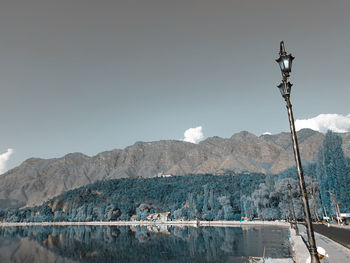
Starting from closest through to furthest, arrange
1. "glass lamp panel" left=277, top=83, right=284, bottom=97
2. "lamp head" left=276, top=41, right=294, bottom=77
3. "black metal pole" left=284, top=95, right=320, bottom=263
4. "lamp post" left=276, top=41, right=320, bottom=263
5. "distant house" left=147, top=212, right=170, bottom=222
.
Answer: "black metal pole" left=284, top=95, right=320, bottom=263
"lamp post" left=276, top=41, right=320, bottom=263
"lamp head" left=276, top=41, right=294, bottom=77
"glass lamp panel" left=277, top=83, right=284, bottom=97
"distant house" left=147, top=212, right=170, bottom=222

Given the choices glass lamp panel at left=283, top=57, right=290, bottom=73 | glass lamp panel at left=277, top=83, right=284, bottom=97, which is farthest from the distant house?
glass lamp panel at left=283, top=57, right=290, bottom=73

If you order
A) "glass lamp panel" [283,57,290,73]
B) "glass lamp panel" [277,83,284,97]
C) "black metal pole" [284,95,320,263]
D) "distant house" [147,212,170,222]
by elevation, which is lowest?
"distant house" [147,212,170,222]

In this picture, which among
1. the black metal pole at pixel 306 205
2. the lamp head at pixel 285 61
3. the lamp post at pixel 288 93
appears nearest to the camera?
the black metal pole at pixel 306 205

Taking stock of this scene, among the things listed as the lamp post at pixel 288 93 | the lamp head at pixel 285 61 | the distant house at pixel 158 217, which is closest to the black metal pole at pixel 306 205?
the lamp post at pixel 288 93

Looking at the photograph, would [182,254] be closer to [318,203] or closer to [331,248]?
[331,248]

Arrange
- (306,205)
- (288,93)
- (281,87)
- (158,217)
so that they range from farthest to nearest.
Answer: (158,217)
(281,87)
(288,93)
(306,205)

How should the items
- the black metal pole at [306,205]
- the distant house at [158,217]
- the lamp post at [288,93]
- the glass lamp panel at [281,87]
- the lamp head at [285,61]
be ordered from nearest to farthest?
the black metal pole at [306,205] → the lamp post at [288,93] → the lamp head at [285,61] → the glass lamp panel at [281,87] → the distant house at [158,217]

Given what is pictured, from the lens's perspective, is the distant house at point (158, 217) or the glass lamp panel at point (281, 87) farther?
the distant house at point (158, 217)

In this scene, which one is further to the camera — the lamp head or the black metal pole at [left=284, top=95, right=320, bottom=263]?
the lamp head

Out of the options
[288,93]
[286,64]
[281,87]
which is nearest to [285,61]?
[286,64]

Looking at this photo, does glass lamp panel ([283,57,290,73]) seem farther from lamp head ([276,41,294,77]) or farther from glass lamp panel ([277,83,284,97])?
glass lamp panel ([277,83,284,97])

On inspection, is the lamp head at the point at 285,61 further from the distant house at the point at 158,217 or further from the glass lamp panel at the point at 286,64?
the distant house at the point at 158,217

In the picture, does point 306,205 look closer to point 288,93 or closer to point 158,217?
point 288,93

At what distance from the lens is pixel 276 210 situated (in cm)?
10400
